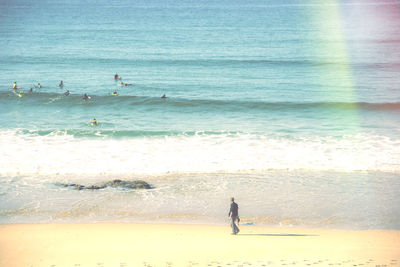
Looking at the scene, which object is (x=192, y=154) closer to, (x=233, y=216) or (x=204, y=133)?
(x=204, y=133)

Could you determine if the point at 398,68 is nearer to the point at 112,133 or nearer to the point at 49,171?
the point at 112,133

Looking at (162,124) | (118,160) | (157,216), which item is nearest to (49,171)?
(118,160)

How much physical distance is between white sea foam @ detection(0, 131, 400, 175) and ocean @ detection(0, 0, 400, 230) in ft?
0.34

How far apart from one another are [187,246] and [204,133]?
1393cm

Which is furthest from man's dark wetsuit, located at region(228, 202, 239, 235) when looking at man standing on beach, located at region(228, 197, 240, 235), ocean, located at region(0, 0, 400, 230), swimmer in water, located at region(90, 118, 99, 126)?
swimmer in water, located at region(90, 118, 99, 126)

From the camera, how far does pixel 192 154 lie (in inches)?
940

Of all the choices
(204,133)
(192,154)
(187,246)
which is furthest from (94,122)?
(187,246)

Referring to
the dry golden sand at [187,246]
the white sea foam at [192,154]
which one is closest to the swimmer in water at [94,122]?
the white sea foam at [192,154]

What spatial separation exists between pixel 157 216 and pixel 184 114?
54.1 feet

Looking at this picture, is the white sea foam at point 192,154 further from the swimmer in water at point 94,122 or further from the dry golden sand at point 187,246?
the dry golden sand at point 187,246

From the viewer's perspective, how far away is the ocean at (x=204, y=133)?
17.7 m

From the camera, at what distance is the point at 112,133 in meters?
27.8

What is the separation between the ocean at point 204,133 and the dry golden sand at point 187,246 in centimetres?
95

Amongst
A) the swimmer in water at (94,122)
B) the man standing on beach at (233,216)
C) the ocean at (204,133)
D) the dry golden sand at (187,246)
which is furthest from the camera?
the swimmer in water at (94,122)
